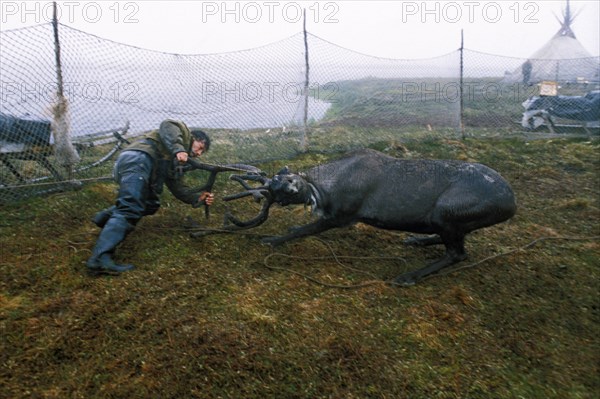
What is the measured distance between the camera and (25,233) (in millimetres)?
4848

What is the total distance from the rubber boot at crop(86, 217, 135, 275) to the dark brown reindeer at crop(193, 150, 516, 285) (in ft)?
3.28

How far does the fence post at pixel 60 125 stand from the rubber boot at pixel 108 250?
2257 millimetres

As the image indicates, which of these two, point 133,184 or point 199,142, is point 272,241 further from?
point 133,184

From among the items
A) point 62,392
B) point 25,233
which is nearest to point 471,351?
point 62,392

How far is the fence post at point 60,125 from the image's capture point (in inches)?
228

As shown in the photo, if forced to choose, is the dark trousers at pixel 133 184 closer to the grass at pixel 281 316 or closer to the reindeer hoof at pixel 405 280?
the grass at pixel 281 316

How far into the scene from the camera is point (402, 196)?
4590 mm

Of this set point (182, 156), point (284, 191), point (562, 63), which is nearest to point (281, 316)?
point (284, 191)

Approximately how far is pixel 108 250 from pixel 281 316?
5.28ft

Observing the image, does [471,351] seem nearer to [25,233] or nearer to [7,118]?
[25,233]

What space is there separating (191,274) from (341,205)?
61.7 inches

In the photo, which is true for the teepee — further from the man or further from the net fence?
the man

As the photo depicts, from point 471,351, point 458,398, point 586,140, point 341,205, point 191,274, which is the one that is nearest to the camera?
point 458,398

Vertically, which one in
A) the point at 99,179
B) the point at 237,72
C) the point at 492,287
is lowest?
the point at 492,287
